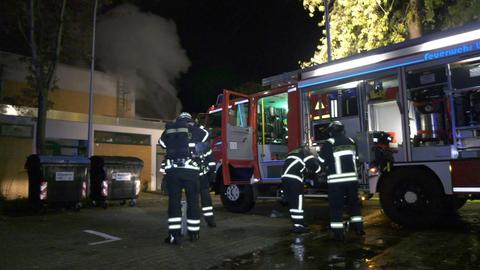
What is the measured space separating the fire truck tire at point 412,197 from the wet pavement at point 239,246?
0.22 metres

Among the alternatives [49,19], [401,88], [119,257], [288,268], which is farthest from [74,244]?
[49,19]

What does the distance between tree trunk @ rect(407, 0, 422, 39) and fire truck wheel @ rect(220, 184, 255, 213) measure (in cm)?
737

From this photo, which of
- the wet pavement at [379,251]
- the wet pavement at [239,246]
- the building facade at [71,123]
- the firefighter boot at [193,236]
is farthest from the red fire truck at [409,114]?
the building facade at [71,123]

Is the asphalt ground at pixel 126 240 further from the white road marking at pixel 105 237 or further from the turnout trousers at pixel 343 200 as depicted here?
the turnout trousers at pixel 343 200

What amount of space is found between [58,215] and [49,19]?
21.4ft

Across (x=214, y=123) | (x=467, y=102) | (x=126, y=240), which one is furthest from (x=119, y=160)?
(x=467, y=102)

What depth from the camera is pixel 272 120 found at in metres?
10.3

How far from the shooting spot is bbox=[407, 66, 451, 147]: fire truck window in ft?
22.7

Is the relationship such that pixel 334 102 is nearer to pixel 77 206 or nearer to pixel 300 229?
pixel 300 229

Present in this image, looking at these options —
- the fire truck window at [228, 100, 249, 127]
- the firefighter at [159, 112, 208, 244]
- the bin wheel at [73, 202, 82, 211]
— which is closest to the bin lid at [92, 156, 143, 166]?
the bin wheel at [73, 202, 82, 211]

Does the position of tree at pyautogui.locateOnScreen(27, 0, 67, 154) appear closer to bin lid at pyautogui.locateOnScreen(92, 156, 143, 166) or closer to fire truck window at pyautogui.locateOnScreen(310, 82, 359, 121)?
bin lid at pyautogui.locateOnScreen(92, 156, 143, 166)

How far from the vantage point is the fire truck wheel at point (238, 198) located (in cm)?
981

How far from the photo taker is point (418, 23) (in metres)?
13.3

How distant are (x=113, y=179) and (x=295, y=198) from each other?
6138 millimetres
